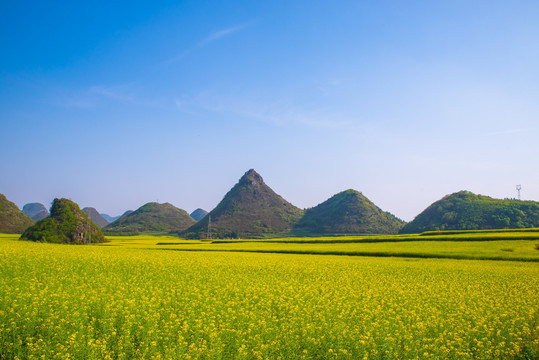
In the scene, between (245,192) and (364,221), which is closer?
(364,221)

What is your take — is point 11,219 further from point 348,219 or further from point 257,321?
point 348,219

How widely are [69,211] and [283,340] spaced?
8412 centimetres

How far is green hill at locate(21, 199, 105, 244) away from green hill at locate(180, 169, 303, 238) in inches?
1973

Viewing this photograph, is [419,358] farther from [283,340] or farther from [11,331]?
[11,331]

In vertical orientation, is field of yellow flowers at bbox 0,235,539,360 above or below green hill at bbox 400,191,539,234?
below

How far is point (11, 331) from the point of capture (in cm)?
960

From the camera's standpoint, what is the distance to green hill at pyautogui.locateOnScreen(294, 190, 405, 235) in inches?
5714

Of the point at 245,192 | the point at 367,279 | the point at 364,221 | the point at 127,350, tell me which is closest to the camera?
the point at 127,350

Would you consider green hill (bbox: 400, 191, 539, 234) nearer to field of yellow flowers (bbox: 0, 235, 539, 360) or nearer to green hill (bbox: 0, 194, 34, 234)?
field of yellow flowers (bbox: 0, 235, 539, 360)

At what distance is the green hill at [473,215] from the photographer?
95.5 meters

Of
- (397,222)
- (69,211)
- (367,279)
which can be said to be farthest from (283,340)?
(397,222)

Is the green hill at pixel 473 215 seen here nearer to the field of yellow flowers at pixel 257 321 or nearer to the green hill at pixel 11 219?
the field of yellow flowers at pixel 257 321

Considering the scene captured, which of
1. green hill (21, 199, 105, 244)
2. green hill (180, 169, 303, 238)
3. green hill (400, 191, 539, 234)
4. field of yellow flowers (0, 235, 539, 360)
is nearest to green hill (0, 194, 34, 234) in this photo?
green hill (21, 199, 105, 244)

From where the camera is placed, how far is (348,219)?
156 metres
